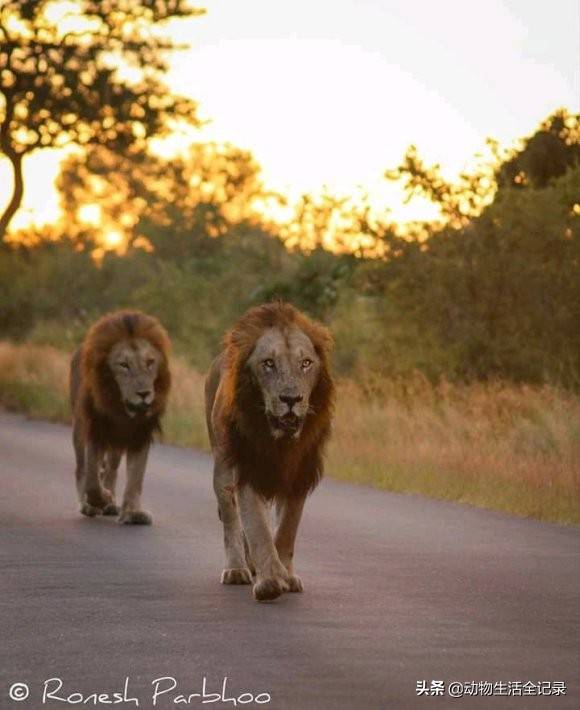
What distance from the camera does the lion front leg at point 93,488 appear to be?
14.5 m

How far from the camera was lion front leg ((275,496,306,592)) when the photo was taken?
1028 centimetres

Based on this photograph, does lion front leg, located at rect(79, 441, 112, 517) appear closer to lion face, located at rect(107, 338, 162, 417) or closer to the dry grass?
lion face, located at rect(107, 338, 162, 417)

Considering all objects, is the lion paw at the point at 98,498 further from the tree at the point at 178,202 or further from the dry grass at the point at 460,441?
the tree at the point at 178,202

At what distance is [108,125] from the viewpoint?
45.1m

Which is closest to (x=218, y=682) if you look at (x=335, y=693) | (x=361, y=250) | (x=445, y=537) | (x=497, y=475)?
(x=335, y=693)

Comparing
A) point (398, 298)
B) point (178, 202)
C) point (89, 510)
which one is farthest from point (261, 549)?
point (178, 202)

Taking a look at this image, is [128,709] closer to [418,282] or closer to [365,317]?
[418,282]

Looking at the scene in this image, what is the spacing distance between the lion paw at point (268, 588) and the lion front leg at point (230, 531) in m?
0.78

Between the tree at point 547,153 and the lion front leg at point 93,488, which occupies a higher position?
the tree at point 547,153

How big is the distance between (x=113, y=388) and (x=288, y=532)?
15.0ft

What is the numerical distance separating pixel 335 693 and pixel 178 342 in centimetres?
3454

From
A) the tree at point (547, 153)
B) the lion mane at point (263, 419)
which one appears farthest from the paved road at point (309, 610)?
the tree at point (547, 153)

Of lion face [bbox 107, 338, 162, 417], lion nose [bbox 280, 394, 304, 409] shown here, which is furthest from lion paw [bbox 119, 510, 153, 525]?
lion nose [bbox 280, 394, 304, 409]

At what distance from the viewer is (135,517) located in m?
14.1
